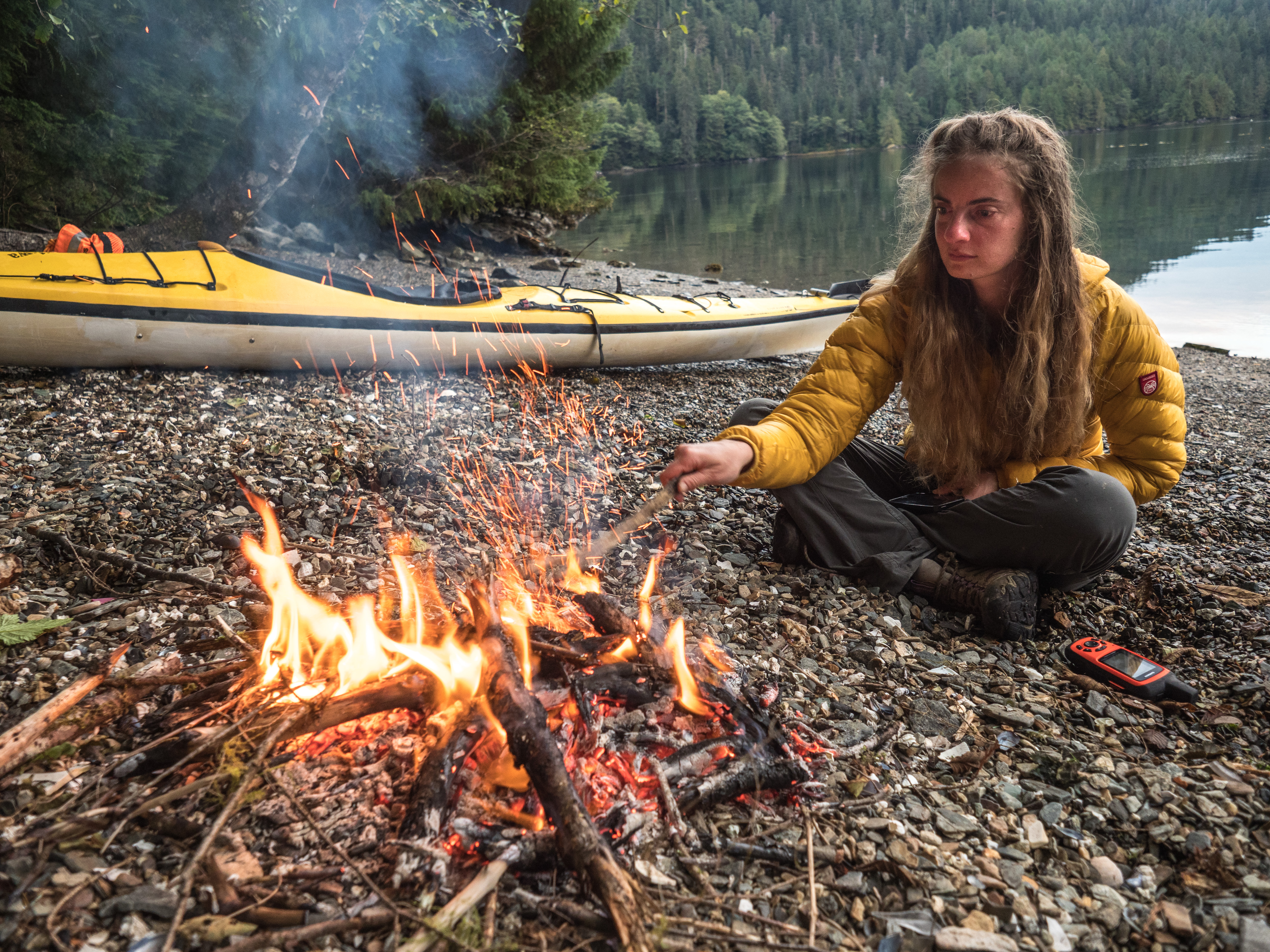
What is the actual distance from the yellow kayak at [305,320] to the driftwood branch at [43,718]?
385 centimetres

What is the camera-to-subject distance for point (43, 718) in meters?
2.06

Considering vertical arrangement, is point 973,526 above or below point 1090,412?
below

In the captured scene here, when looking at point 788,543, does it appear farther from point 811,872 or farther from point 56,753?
point 56,753

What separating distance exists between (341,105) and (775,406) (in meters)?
12.9

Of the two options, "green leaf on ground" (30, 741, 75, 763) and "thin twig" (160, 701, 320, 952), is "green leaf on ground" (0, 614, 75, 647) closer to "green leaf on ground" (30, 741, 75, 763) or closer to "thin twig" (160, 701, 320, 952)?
"green leaf on ground" (30, 741, 75, 763)

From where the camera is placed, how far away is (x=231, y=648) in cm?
261

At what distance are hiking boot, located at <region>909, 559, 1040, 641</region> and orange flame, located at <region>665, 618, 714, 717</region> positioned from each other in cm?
141

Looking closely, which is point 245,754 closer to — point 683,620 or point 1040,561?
point 683,620

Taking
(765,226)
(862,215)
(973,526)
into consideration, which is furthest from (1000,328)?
(862,215)

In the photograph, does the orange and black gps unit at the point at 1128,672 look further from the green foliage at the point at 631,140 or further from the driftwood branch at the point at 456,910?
the green foliage at the point at 631,140

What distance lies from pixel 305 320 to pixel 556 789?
494 cm

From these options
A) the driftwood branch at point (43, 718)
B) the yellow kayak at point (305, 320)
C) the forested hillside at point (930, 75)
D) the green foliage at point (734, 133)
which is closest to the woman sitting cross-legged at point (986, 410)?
the driftwood branch at point (43, 718)

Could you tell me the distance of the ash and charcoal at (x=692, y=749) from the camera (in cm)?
175

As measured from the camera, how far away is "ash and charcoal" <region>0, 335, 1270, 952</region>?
1746mm
